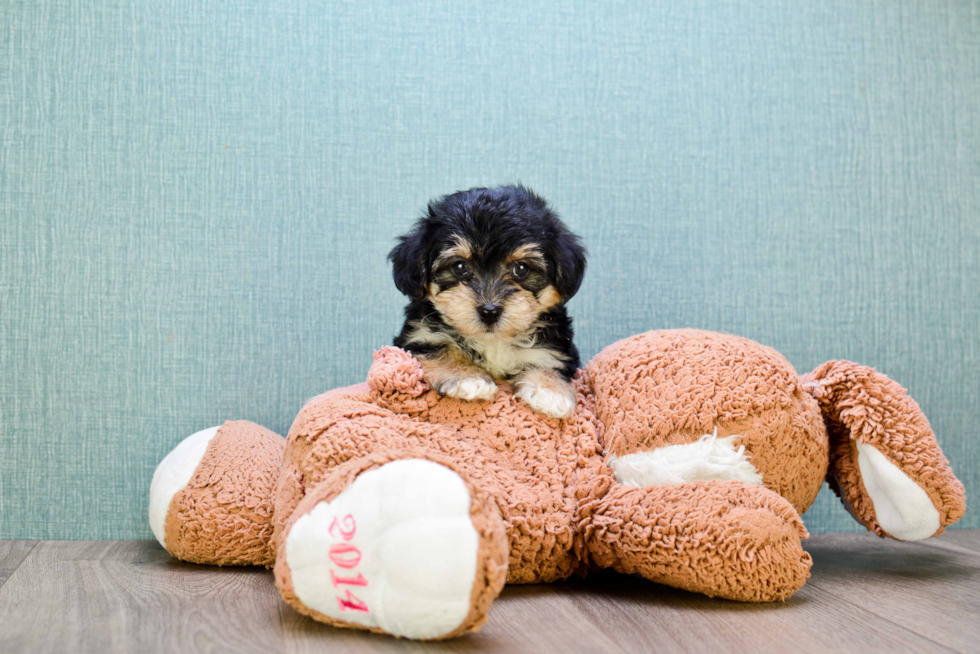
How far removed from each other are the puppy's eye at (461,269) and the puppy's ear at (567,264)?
22 centimetres

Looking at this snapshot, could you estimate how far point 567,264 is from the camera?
6.27 feet

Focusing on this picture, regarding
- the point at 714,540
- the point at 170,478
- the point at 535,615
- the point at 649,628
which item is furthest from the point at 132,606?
the point at 714,540

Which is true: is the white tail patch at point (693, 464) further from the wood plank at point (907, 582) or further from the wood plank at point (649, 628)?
the wood plank at point (907, 582)

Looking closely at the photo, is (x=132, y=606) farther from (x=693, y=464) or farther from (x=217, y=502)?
(x=693, y=464)

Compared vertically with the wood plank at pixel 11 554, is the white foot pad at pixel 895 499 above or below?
above

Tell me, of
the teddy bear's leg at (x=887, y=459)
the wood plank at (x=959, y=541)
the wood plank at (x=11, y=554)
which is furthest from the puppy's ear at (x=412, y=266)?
the wood plank at (x=959, y=541)

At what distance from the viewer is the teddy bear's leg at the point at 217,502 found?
6.59ft

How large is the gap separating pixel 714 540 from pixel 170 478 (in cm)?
146

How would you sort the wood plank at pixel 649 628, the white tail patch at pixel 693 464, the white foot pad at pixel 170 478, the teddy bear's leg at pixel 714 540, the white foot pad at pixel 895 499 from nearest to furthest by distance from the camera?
the wood plank at pixel 649 628 < the teddy bear's leg at pixel 714 540 < the white tail patch at pixel 693 464 < the white foot pad at pixel 895 499 < the white foot pad at pixel 170 478

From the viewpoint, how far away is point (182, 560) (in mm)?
2125

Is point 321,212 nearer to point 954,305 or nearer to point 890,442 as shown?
point 890,442

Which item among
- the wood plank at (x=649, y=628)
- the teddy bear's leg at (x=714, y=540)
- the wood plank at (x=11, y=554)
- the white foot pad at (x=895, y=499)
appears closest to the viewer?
the wood plank at (x=649, y=628)

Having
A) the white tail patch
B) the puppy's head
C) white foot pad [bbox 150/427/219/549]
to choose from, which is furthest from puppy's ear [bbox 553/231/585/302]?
white foot pad [bbox 150/427/219/549]

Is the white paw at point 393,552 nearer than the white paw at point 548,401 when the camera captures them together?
Yes
